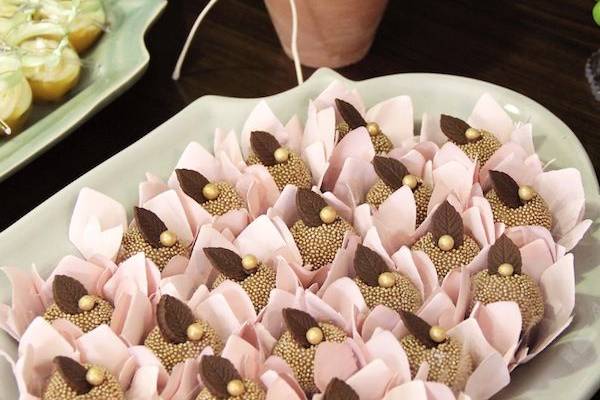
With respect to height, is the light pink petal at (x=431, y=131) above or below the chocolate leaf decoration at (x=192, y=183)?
below

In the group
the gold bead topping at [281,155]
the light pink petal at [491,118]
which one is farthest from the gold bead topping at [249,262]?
the light pink petal at [491,118]

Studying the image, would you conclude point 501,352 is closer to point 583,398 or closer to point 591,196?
point 583,398

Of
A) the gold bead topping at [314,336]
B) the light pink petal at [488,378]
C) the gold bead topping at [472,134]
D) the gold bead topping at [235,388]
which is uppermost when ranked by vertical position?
the gold bead topping at [472,134]

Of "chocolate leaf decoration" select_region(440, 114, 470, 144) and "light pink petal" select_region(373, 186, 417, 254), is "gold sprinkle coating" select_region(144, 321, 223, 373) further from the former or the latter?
"chocolate leaf decoration" select_region(440, 114, 470, 144)

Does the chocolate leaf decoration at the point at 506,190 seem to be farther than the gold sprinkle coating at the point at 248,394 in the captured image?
Yes

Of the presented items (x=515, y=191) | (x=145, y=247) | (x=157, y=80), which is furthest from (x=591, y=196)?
(x=157, y=80)

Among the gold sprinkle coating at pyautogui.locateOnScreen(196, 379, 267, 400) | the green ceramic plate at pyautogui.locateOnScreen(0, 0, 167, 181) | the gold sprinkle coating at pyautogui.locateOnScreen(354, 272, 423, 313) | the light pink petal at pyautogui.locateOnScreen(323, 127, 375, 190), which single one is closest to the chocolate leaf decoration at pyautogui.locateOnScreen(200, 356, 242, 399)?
the gold sprinkle coating at pyautogui.locateOnScreen(196, 379, 267, 400)

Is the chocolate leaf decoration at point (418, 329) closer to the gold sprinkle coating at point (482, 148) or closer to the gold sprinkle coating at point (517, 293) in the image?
the gold sprinkle coating at point (517, 293)
